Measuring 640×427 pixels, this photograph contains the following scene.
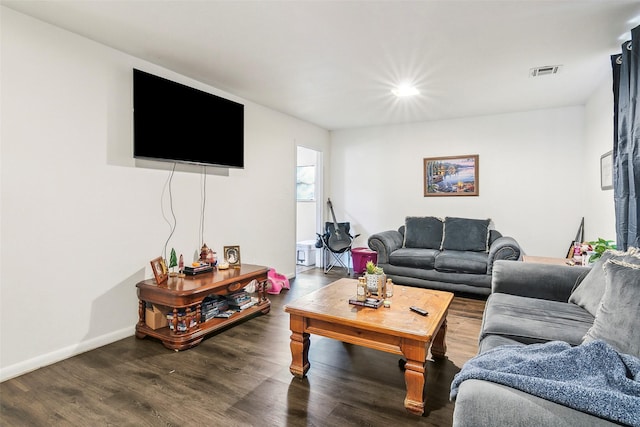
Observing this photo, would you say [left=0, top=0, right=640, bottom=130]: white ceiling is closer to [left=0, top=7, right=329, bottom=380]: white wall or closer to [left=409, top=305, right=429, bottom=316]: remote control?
[left=0, top=7, right=329, bottom=380]: white wall

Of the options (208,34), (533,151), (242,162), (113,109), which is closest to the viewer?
(208,34)

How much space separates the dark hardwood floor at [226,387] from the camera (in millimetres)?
1788

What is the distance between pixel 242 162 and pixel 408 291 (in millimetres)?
2240

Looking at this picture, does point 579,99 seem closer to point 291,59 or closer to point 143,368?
point 291,59

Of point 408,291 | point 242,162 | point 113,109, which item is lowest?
point 408,291

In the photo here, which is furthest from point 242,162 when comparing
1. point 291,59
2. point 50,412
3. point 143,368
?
point 50,412

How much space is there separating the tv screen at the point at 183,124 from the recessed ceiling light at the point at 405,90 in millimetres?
1706

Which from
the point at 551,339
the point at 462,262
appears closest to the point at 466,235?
the point at 462,262

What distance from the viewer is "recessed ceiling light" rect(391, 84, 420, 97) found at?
3.59 m

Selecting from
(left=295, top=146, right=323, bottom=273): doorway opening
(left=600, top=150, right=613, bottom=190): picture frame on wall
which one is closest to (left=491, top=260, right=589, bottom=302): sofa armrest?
(left=600, top=150, right=613, bottom=190): picture frame on wall

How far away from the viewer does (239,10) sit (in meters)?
2.17

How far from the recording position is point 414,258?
4.32m

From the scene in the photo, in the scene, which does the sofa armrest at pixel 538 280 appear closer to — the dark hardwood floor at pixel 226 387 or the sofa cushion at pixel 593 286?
the sofa cushion at pixel 593 286

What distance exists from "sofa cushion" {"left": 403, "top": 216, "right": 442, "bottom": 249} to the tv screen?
2.56m
